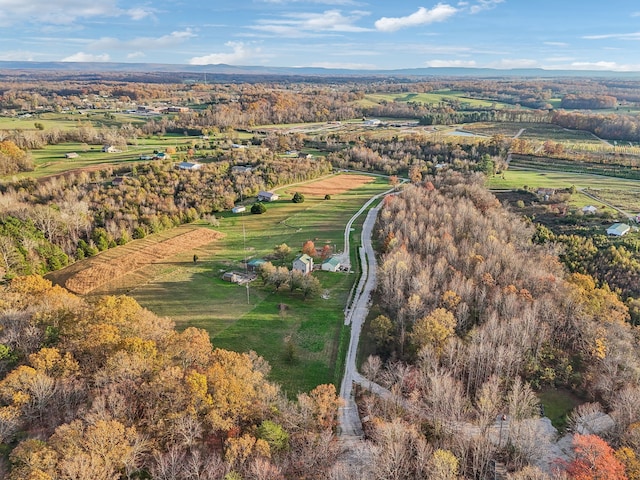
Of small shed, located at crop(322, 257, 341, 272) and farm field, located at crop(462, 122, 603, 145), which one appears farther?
farm field, located at crop(462, 122, 603, 145)

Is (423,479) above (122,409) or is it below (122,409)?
below

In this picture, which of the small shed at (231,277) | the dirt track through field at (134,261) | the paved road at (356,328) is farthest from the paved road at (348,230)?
the dirt track through field at (134,261)

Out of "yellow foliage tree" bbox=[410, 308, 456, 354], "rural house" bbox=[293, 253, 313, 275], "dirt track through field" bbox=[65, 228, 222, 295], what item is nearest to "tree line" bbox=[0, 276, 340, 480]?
"yellow foliage tree" bbox=[410, 308, 456, 354]

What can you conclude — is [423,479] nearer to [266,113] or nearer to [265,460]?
[265,460]

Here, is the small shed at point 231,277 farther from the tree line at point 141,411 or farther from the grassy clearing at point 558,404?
the grassy clearing at point 558,404

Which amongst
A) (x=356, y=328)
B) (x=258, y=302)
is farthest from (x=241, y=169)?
(x=356, y=328)

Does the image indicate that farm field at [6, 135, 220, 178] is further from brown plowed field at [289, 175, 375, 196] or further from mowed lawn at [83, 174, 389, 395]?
mowed lawn at [83, 174, 389, 395]

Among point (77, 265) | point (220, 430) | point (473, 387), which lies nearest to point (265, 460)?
point (220, 430)
